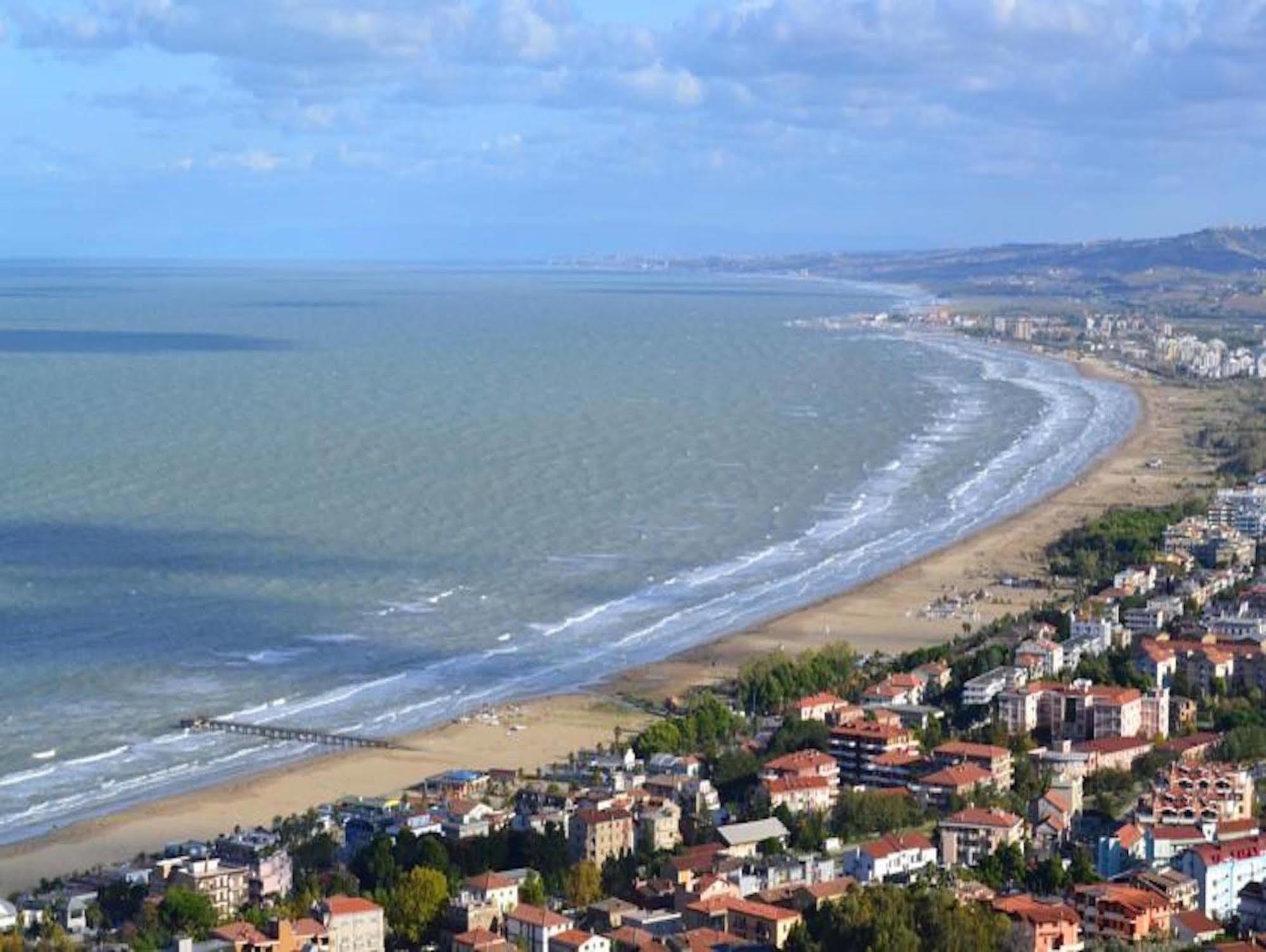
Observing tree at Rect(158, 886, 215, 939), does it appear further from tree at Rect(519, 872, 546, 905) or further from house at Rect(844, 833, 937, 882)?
house at Rect(844, 833, 937, 882)

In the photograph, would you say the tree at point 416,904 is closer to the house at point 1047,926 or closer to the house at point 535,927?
the house at point 535,927

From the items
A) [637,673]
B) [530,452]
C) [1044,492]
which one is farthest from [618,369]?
[637,673]

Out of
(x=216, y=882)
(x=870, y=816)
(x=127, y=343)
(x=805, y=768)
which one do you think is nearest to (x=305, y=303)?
(x=127, y=343)

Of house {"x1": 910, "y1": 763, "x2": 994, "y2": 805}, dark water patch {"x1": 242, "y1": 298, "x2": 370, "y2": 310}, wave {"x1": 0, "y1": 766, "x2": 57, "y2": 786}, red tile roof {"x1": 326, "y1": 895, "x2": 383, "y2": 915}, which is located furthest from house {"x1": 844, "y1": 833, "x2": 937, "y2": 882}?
dark water patch {"x1": 242, "y1": 298, "x2": 370, "y2": 310}

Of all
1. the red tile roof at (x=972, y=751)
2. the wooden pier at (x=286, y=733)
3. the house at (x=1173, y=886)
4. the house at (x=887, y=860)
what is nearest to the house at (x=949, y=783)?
the red tile roof at (x=972, y=751)

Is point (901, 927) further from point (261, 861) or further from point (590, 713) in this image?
point (590, 713)

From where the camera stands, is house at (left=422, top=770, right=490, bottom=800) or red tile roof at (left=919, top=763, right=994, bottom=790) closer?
red tile roof at (left=919, top=763, right=994, bottom=790)
